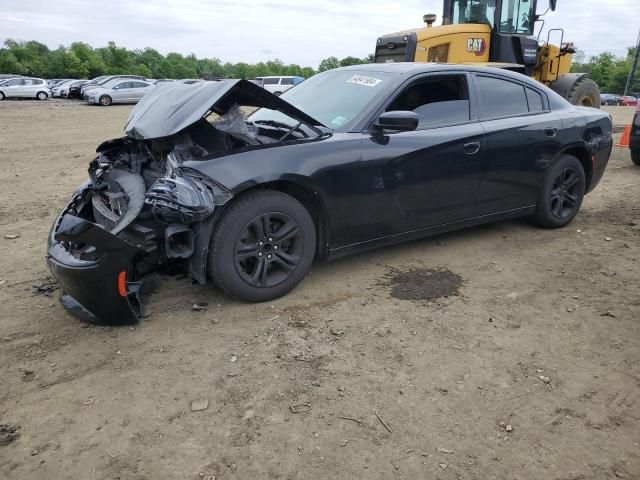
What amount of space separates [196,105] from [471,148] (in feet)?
7.55

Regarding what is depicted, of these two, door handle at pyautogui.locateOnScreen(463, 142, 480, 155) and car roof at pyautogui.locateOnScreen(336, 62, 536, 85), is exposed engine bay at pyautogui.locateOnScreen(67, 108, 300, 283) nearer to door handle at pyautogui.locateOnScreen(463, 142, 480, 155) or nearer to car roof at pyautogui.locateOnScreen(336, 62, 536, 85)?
car roof at pyautogui.locateOnScreen(336, 62, 536, 85)

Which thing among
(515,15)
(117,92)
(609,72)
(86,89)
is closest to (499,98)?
(515,15)

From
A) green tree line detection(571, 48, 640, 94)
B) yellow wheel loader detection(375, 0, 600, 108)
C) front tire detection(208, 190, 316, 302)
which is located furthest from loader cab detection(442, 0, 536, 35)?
green tree line detection(571, 48, 640, 94)

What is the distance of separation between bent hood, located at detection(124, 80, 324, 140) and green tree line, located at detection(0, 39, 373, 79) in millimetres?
49034

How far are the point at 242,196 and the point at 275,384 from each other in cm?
126

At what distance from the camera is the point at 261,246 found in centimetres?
353

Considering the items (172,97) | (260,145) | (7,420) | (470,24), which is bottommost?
(7,420)

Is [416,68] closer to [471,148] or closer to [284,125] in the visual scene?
[471,148]

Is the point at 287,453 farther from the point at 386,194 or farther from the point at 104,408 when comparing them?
the point at 386,194

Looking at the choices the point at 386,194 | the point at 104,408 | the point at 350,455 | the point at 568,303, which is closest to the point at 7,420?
the point at 104,408

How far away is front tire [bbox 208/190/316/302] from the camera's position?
335cm

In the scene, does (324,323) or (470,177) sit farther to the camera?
(470,177)

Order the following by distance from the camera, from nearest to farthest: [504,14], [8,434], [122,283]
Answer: [8,434] → [122,283] → [504,14]

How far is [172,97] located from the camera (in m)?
3.87
